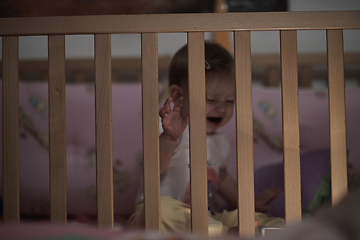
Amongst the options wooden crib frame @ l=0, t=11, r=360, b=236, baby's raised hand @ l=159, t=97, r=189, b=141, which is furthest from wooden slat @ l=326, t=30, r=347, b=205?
baby's raised hand @ l=159, t=97, r=189, b=141

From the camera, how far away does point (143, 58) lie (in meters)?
0.62

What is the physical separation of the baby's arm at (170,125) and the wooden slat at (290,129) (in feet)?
0.66

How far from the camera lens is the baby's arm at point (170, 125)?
2.26 feet

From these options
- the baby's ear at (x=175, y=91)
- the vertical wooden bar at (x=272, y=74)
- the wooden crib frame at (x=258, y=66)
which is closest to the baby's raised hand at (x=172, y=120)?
the baby's ear at (x=175, y=91)

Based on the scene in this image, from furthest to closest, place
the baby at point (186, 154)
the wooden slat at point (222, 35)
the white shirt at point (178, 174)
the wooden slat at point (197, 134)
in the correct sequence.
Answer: the wooden slat at point (222, 35), the white shirt at point (178, 174), the baby at point (186, 154), the wooden slat at point (197, 134)

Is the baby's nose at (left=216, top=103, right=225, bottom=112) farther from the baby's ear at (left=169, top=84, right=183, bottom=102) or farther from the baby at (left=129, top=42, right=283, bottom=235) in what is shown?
the baby's ear at (left=169, top=84, right=183, bottom=102)

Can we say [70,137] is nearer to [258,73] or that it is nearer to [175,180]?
[175,180]

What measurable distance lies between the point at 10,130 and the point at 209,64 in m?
0.53

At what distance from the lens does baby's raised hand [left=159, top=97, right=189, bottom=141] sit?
689 mm

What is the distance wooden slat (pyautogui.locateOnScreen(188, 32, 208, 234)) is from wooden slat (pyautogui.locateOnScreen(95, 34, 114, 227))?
6.0 inches

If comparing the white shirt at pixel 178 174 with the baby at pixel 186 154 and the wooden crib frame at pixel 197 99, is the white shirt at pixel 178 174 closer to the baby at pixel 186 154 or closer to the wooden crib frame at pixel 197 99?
the baby at pixel 186 154

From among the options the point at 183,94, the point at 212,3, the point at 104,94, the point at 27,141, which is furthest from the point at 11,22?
the point at 212,3

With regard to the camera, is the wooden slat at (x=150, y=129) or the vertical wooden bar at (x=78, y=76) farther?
the vertical wooden bar at (x=78, y=76)

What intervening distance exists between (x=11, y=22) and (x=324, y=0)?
1.49 m
